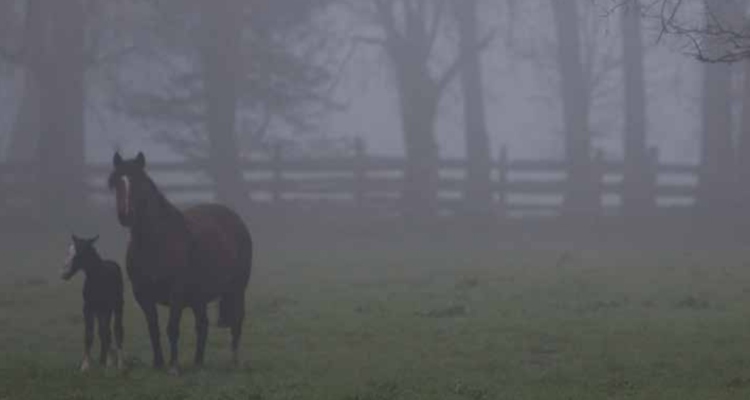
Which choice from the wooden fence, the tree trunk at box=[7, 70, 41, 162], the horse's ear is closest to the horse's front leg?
the horse's ear

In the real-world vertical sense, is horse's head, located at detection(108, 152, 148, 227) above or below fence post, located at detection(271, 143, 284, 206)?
above

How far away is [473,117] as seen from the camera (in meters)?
36.8

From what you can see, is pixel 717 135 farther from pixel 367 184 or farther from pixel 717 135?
pixel 367 184

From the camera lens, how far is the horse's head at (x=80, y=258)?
1201 cm

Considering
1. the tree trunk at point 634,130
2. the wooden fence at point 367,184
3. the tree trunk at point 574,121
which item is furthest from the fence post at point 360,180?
the tree trunk at point 634,130

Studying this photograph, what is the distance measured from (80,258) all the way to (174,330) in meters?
1.11

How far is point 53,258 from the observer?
25.8m

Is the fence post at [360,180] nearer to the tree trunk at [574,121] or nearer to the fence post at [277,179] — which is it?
the fence post at [277,179]

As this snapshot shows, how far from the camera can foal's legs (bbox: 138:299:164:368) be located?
39.6 ft

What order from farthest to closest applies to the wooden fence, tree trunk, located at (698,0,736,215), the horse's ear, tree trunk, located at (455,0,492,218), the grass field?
1. tree trunk, located at (455,0,492,218)
2. the wooden fence
3. tree trunk, located at (698,0,736,215)
4. the horse's ear
5. the grass field

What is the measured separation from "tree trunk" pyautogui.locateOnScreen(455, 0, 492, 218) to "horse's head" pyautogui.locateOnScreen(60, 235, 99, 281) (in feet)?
70.2

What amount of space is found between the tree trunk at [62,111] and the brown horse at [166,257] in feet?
66.0

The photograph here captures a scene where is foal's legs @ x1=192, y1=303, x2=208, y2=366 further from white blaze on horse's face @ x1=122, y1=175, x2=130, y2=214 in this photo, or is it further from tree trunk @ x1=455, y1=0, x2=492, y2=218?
tree trunk @ x1=455, y1=0, x2=492, y2=218

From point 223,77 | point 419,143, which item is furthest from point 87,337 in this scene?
point 419,143
